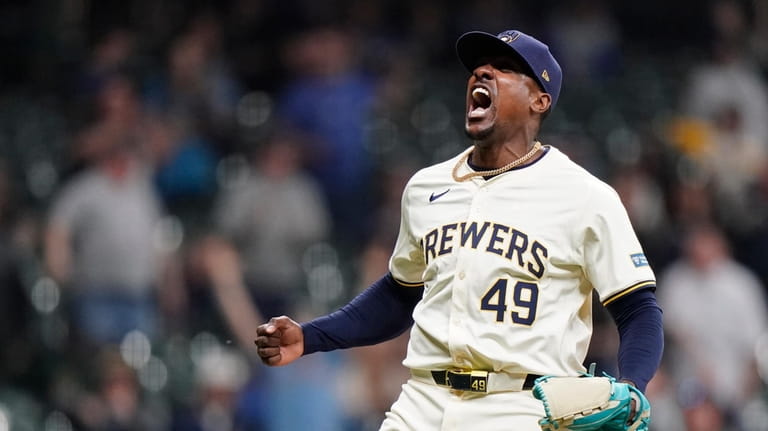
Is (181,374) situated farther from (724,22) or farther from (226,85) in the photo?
(724,22)

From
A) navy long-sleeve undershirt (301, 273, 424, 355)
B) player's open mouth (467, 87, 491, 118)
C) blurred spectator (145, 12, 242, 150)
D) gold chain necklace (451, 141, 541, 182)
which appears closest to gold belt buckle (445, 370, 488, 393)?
navy long-sleeve undershirt (301, 273, 424, 355)

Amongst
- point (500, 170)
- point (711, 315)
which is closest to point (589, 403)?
point (500, 170)

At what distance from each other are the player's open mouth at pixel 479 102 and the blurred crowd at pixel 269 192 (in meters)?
3.85

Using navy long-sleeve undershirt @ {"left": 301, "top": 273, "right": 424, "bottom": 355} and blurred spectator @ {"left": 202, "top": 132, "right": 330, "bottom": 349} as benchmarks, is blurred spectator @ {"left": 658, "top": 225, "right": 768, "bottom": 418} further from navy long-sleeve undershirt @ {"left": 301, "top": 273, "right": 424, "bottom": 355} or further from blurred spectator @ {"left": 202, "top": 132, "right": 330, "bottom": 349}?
navy long-sleeve undershirt @ {"left": 301, "top": 273, "right": 424, "bottom": 355}

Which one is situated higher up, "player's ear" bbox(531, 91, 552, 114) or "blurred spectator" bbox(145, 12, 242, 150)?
"player's ear" bbox(531, 91, 552, 114)

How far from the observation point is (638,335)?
3.63m

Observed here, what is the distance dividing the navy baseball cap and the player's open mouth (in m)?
0.13

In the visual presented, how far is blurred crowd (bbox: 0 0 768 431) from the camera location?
25.3ft

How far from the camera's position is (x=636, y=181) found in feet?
29.5

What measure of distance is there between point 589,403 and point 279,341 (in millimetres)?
1057

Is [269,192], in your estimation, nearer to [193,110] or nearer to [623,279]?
[193,110]

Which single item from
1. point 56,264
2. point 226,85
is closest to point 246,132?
point 226,85

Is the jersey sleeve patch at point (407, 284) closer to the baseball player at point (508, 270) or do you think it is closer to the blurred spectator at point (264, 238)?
the baseball player at point (508, 270)

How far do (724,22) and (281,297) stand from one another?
4930 millimetres
